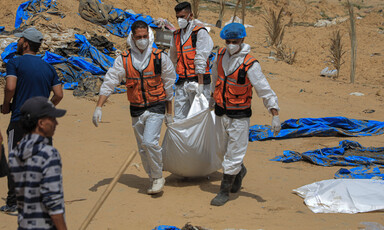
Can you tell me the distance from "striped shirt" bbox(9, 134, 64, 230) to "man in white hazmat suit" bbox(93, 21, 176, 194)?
230cm

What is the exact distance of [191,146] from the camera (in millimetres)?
5148

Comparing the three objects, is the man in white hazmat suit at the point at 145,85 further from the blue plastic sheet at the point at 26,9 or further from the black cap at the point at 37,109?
the blue plastic sheet at the point at 26,9

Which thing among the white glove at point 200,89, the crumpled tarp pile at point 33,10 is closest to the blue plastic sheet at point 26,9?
the crumpled tarp pile at point 33,10

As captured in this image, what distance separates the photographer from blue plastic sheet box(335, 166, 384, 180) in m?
5.52

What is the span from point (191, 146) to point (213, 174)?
2.62ft

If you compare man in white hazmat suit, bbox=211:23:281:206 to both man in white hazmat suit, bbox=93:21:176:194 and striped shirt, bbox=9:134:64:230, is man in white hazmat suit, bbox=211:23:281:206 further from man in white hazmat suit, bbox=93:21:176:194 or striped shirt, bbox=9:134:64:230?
striped shirt, bbox=9:134:64:230

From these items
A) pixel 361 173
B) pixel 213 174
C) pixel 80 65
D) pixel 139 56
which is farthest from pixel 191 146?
pixel 80 65

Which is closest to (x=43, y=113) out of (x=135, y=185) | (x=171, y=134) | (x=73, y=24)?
(x=171, y=134)

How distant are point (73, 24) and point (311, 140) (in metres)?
7.76

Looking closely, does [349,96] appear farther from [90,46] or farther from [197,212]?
[197,212]

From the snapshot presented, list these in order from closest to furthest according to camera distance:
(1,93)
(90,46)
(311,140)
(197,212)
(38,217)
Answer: (38,217)
(197,212)
(311,140)
(1,93)
(90,46)

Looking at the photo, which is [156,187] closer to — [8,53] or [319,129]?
[319,129]

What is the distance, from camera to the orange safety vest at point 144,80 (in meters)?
4.85

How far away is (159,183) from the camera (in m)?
4.94
